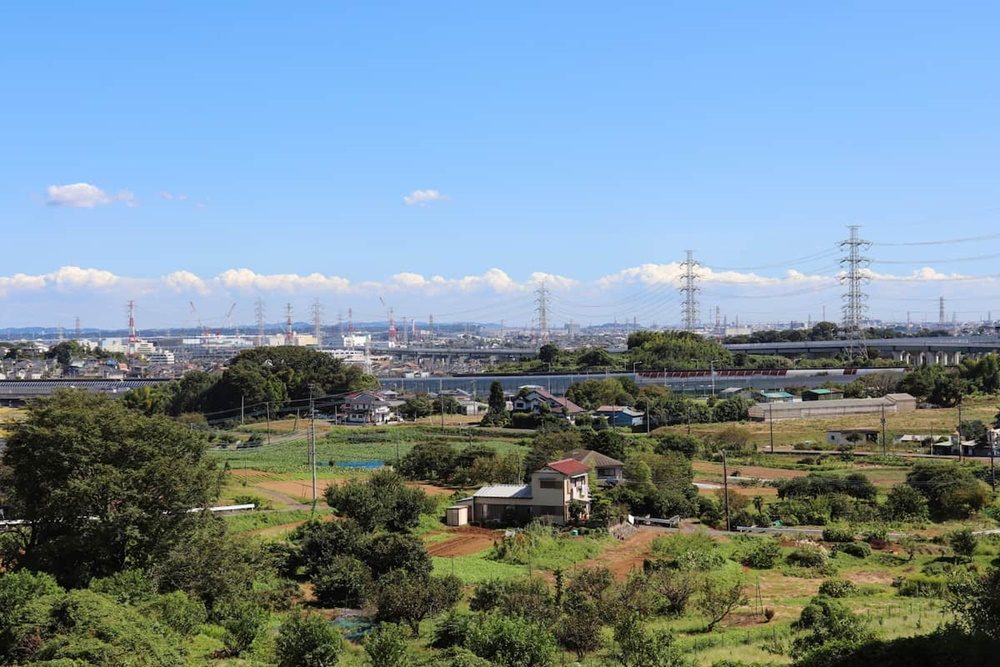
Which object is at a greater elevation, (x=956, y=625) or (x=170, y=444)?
(x=170, y=444)

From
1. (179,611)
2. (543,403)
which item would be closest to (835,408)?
(543,403)

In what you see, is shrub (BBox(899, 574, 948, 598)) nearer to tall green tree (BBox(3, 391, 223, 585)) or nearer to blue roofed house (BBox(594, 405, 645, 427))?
tall green tree (BBox(3, 391, 223, 585))

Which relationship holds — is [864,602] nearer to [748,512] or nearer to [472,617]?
[472,617]

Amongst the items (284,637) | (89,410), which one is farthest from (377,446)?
(284,637)

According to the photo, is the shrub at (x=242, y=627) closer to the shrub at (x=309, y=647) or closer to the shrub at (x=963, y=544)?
the shrub at (x=309, y=647)

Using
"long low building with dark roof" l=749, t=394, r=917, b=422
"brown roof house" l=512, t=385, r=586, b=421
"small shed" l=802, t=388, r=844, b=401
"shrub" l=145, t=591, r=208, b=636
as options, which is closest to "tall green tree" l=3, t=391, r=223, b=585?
"shrub" l=145, t=591, r=208, b=636

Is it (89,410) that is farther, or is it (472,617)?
(89,410)
